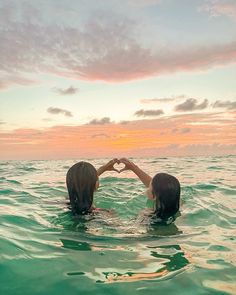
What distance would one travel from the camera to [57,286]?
4137 mm

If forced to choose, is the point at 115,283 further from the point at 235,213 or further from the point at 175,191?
the point at 235,213

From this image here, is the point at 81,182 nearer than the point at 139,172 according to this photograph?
Yes

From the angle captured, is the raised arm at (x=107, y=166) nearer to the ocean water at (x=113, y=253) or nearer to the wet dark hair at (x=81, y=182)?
the ocean water at (x=113, y=253)

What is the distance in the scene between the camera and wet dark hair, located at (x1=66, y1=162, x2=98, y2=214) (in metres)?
6.62

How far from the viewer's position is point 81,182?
6.63m

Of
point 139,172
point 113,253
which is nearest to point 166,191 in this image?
point 113,253

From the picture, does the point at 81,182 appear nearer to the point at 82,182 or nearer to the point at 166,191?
the point at 82,182

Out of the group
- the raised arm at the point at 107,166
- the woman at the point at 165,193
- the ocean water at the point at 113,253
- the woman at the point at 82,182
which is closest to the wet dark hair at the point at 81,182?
the woman at the point at 82,182

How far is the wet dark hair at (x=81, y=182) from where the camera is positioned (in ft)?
21.7

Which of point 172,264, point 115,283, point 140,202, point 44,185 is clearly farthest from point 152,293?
point 44,185

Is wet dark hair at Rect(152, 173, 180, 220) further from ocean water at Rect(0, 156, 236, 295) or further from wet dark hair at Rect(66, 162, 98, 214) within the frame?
wet dark hair at Rect(66, 162, 98, 214)

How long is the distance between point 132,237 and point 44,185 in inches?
346

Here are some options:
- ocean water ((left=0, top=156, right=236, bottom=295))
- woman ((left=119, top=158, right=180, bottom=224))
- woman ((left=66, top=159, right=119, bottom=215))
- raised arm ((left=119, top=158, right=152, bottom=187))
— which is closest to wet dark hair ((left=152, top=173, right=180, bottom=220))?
woman ((left=119, top=158, right=180, bottom=224))

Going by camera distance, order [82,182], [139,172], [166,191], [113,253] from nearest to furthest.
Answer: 1. [113,253]
2. [166,191]
3. [82,182]
4. [139,172]
